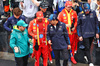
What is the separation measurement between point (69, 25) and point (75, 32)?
52cm

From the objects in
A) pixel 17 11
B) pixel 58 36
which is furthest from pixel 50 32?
pixel 17 11

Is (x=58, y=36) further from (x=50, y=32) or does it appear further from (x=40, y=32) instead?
(x=40, y=32)

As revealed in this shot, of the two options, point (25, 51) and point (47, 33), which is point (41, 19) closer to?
point (47, 33)

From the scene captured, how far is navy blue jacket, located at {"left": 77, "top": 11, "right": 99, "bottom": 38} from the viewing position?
6.18 meters

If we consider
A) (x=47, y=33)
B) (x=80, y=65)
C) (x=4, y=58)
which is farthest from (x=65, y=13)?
(x=4, y=58)

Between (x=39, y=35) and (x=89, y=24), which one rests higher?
(x=89, y=24)

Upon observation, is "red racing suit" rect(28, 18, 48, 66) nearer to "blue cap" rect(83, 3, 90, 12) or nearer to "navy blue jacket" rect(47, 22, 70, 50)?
"navy blue jacket" rect(47, 22, 70, 50)

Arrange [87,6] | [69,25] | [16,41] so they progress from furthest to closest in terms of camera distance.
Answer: [69,25] < [87,6] < [16,41]

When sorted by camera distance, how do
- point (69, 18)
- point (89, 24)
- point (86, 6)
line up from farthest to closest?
point (69, 18), point (89, 24), point (86, 6)

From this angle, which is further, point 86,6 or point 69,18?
point 69,18

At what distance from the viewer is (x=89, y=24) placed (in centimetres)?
621

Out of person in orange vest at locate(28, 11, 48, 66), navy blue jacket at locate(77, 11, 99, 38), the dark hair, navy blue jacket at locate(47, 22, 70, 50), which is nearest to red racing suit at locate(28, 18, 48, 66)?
person in orange vest at locate(28, 11, 48, 66)

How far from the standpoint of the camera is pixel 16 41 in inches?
206

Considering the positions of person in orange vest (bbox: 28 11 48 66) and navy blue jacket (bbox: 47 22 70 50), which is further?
person in orange vest (bbox: 28 11 48 66)
